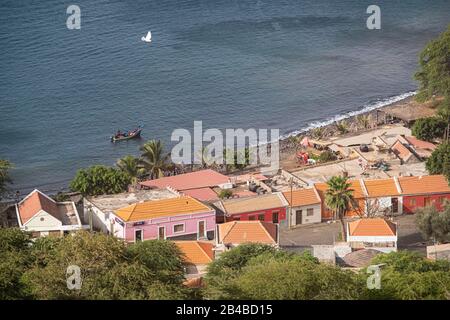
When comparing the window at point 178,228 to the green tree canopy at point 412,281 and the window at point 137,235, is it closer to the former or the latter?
the window at point 137,235

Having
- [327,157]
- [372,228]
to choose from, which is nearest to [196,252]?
[372,228]

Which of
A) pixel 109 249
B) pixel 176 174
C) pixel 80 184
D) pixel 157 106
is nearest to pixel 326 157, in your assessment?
pixel 176 174

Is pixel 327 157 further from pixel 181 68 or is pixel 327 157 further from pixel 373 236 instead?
pixel 181 68

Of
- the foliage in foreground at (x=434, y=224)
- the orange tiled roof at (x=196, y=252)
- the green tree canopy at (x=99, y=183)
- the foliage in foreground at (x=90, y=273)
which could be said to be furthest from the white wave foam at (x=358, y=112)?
the foliage in foreground at (x=90, y=273)

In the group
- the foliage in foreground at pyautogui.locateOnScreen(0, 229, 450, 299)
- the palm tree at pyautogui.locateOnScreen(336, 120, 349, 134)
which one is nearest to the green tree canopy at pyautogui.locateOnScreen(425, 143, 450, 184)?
the palm tree at pyautogui.locateOnScreen(336, 120, 349, 134)

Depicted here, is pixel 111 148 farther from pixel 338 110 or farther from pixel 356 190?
pixel 356 190
